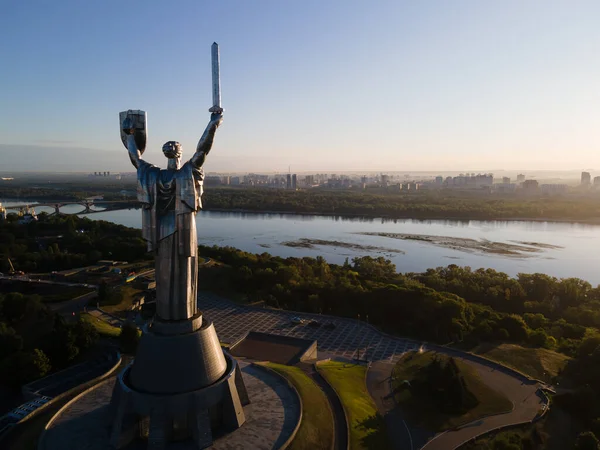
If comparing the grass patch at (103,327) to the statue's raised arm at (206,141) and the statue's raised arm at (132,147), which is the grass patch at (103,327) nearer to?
the statue's raised arm at (132,147)

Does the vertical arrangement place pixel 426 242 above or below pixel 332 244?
above

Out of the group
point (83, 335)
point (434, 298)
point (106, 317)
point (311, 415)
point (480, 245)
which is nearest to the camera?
point (311, 415)

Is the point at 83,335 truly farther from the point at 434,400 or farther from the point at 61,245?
the point at 61,245

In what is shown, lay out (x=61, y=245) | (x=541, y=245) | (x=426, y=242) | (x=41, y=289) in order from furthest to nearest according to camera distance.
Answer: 1. (x=426, y=242)
2. (x=541, y=245)
3. (x=61, y=245)
4. (x=41, y=289)

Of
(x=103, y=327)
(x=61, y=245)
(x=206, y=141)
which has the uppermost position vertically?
(x=206, y=141)

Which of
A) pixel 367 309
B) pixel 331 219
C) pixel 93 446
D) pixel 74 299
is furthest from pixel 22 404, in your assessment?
pixel 331 219

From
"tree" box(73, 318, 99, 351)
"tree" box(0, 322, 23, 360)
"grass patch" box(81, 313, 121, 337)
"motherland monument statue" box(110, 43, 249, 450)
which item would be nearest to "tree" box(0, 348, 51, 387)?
"tree" box(0, 322, 23, 360)

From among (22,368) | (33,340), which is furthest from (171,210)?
(33,340)

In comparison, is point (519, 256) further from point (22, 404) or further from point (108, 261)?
point (22, 404)
